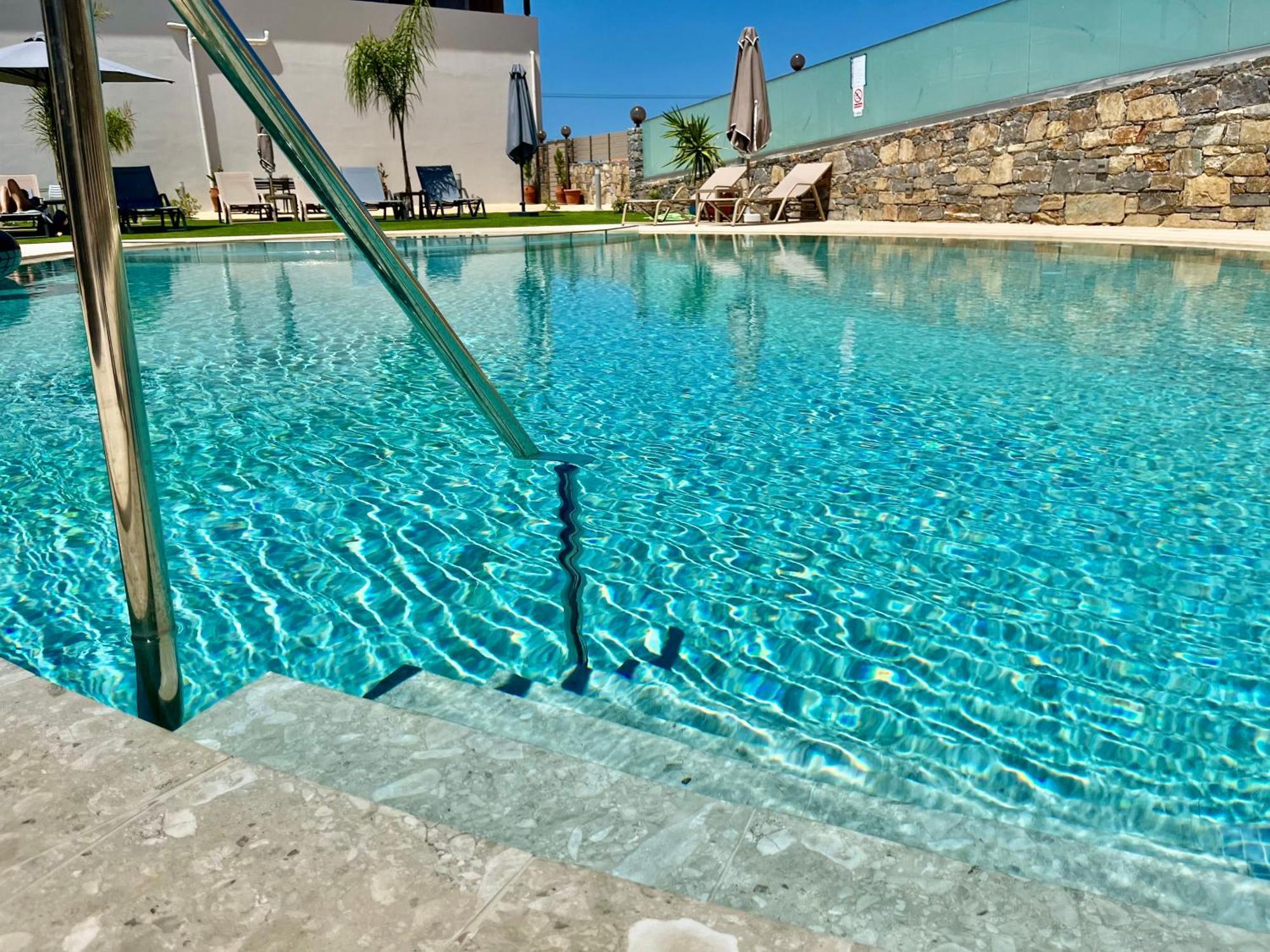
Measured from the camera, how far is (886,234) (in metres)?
13.0

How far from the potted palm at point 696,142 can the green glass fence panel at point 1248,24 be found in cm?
981

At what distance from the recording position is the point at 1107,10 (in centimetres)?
1206

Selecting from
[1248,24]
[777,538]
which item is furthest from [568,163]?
[777,538]

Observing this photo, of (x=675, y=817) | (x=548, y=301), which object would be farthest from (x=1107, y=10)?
(x=675, y=817)

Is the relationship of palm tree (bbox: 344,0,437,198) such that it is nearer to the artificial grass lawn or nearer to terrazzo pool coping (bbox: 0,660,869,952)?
the artificial grass lawn

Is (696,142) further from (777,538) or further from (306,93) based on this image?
(777,538)

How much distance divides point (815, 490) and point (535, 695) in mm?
1704

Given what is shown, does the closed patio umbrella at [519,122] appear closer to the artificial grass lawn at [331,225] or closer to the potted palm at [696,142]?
the artificial grass lawn at [331,225]

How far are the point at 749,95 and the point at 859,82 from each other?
2052mm

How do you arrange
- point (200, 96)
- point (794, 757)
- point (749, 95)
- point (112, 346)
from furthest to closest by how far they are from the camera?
point (200, 96) < point (749, 95) < point (794, 757) < point (112, 346)

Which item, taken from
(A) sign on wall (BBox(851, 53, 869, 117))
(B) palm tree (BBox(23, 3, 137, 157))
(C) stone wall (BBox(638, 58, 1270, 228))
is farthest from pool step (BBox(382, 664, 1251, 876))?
(B) palm tree (BBox(23, 3, 137, 157))

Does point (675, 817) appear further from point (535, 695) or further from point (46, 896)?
point (535, 695)

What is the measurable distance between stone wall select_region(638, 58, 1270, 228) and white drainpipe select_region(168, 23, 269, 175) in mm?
14464

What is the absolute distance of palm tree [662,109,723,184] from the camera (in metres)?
18.9
